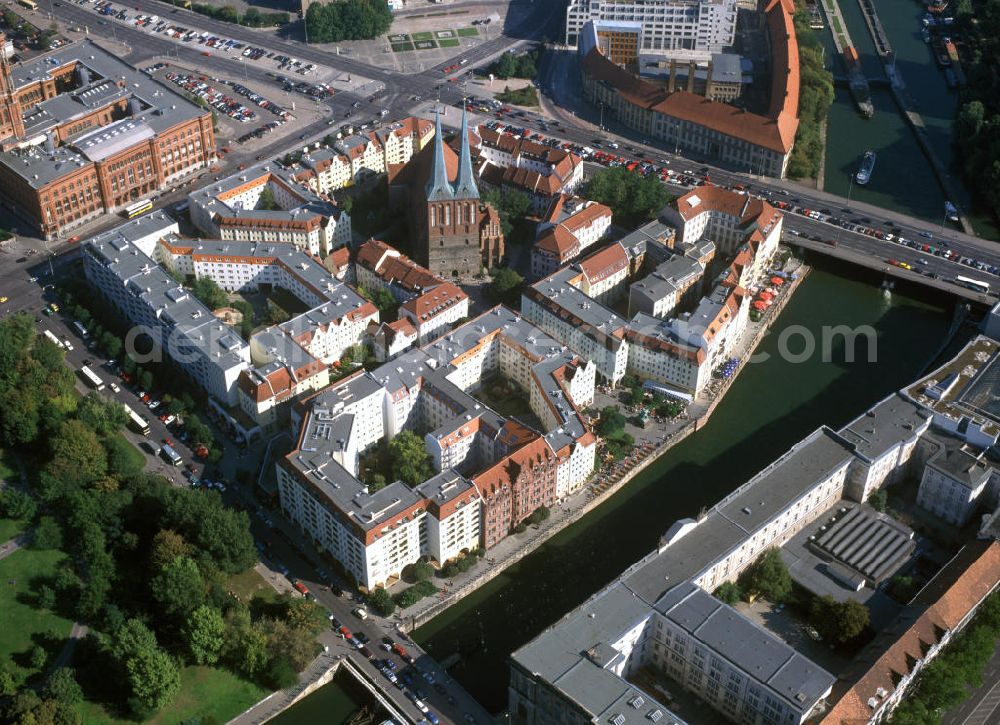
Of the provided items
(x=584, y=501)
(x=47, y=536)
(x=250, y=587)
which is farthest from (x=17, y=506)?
(x=584, y=501)

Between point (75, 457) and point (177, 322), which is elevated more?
point (177, 322)

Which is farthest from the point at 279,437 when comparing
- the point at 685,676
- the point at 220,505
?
the point at 685,676

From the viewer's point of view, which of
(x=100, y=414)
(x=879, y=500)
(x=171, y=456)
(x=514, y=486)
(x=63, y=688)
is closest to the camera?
(x=63, y=688)

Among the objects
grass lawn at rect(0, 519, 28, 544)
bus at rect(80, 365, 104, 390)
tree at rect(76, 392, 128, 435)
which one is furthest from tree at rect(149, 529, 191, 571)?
bus at rect(80, 365, 104, 390)

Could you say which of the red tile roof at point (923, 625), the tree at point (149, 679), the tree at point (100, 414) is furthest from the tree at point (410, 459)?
the red tile roof at point (923, 625)

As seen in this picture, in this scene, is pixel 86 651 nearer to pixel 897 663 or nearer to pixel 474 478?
pixel 474 478

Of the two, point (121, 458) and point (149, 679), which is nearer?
point (149, 679)

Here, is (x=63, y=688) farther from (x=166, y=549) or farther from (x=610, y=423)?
(x=610, y=423)
